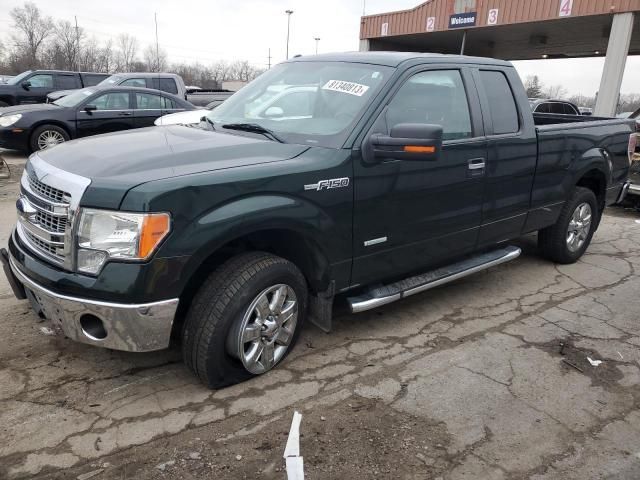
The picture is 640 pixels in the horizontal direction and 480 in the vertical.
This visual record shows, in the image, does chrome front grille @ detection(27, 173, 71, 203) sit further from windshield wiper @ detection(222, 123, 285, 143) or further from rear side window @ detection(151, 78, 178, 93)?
rear side window @ detection(151, 78, 178, 93)

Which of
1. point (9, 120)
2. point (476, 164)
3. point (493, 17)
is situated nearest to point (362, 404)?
point (476, 164)

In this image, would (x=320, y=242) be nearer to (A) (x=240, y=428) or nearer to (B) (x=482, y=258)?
(A) (x=240, y=428)

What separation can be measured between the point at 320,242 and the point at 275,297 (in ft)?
1.37

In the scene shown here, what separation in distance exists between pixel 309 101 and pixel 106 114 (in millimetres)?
8045

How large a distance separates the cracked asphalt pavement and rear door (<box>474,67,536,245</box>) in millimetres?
788

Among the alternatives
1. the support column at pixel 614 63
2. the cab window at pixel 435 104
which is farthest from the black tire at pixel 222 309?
the support column at pixel 614 63

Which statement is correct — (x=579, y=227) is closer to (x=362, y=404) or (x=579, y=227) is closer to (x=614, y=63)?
(x=362, y=404)

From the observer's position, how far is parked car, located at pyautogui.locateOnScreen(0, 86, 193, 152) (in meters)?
9.81

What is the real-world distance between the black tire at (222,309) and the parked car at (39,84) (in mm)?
14836

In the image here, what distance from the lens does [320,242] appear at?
121 inches

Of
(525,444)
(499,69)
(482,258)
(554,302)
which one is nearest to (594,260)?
(554,302)

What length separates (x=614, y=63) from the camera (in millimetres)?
15805

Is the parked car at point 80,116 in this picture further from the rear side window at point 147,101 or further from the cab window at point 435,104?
the cab window at point 435,104

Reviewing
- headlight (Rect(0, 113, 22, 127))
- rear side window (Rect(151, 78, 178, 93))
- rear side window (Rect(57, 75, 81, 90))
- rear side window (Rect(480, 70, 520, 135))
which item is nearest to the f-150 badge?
rear side window (Rect(480, 70, 520, 135))
